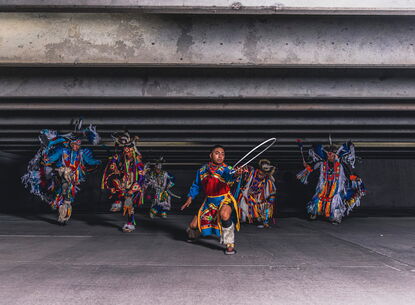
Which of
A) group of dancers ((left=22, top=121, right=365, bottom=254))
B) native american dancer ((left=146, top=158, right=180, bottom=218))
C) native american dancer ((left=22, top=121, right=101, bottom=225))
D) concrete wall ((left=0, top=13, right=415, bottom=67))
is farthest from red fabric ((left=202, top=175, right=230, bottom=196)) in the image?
native american dancer ((left=146, top=158, right=180, bottom=218))

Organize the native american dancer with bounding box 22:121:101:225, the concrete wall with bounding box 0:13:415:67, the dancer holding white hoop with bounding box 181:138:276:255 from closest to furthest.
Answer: the concrete wall with bounding box 0:13:415:67 < the dancer holding white hoop with bounding box 181:138:276:255 < the native american dancer with bounding box 22:121:101:225

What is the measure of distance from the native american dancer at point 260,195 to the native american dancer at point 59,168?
3.95m

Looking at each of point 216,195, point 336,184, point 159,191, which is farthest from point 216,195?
point 159,191

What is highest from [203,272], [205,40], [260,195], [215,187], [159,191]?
[205,40]

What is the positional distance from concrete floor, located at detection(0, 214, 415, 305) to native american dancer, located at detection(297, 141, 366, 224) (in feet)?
9.81

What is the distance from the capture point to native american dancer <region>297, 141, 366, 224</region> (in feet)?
25.3

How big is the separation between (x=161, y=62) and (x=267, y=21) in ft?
5.06

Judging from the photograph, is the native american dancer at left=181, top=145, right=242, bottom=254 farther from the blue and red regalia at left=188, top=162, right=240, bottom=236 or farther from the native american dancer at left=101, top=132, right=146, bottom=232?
the native american dancer at left=101, top=132, right=146, bottom=232

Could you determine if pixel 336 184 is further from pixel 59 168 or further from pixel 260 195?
pixel 59 168

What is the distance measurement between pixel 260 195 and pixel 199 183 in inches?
128

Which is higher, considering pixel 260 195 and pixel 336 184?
pixel 336 184

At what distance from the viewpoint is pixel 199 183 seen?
4.41 meters

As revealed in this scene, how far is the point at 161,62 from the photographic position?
3.98 meters

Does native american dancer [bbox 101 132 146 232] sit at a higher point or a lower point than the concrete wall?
lower
